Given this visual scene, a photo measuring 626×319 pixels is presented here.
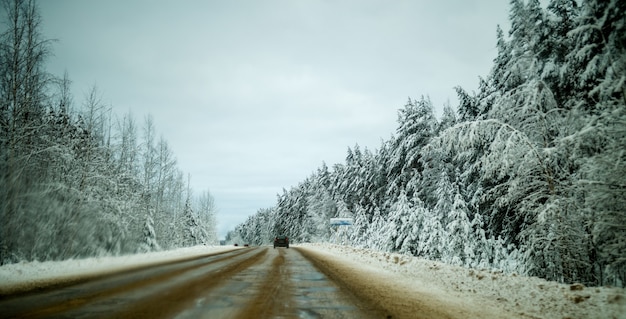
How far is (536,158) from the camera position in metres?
11.3

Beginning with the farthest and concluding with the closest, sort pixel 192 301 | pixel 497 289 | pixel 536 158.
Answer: pixel 536 158, pixel 497 289, pixel 192 301

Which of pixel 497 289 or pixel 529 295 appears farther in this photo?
pixel 497 289

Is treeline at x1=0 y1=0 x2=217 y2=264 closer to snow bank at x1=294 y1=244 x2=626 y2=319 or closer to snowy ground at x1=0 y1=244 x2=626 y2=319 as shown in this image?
snowy ground at x1=0 y1=244 x2=626 y2=319

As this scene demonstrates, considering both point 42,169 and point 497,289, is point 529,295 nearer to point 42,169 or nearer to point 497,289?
point 497,289

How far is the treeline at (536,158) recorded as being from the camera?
9820 mm

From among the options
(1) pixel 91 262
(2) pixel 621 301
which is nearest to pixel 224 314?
(2) pixel 621 301

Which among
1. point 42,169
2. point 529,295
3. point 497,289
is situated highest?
point 42,169

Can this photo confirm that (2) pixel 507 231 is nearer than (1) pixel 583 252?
No

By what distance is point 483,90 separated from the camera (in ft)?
92.0

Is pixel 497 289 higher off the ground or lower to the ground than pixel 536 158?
lower

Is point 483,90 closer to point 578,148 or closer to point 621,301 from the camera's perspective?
point 578,148

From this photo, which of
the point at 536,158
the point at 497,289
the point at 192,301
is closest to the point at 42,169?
the point at 192,301

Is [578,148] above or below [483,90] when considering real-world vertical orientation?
below

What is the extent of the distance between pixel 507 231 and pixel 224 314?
19.2 meters
